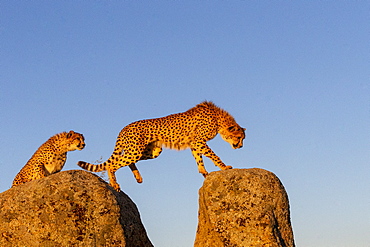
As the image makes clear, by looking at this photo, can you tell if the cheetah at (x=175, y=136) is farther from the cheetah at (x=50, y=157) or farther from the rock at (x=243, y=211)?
the rock at (x=243, y=211)

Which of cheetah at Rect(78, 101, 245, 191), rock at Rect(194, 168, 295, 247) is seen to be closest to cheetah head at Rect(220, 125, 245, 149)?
cheetah at Rect(78, 101, 245, 191)

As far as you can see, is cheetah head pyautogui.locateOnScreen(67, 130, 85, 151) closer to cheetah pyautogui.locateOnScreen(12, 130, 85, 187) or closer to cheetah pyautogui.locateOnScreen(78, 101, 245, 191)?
cheetah pyautogui.locateOnScreen(12, 130, 85, 187)

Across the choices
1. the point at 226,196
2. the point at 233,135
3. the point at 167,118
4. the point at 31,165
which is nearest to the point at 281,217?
the point at 226,196

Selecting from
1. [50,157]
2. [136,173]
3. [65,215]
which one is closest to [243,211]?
[136,173]

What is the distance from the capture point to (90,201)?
31.9ft

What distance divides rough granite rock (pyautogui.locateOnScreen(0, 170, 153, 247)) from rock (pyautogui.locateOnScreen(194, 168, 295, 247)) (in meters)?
1.68

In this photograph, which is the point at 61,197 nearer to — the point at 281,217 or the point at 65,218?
the point at 65,218

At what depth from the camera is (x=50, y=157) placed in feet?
41.2

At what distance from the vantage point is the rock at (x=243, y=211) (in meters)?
10.8

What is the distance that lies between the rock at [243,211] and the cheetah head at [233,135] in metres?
1.82

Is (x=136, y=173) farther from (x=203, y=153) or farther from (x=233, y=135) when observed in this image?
(x=233, y=135)

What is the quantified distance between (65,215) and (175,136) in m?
3.97

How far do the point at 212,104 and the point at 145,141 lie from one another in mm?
1910

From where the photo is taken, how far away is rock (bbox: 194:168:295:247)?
10844 mm
